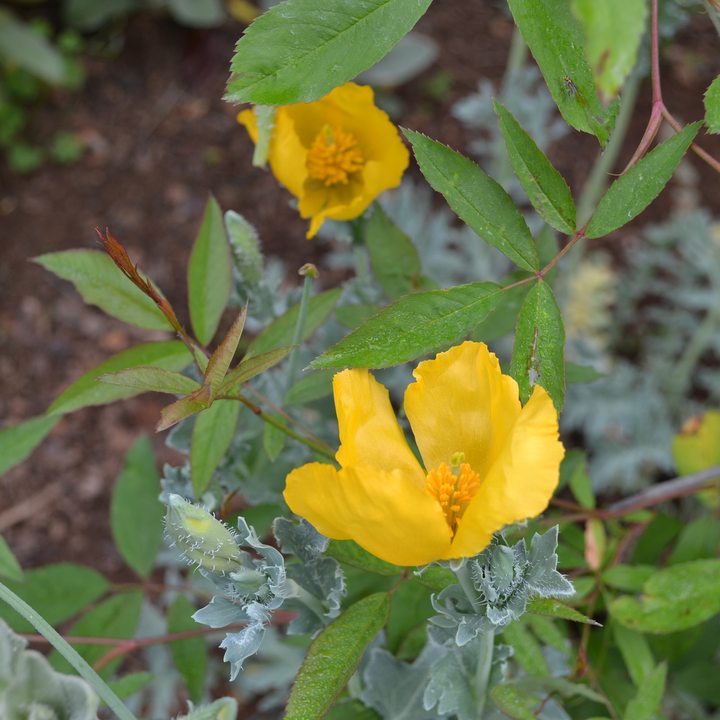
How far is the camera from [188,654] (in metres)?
1.12

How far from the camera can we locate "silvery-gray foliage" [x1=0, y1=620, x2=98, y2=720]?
0.62 metres

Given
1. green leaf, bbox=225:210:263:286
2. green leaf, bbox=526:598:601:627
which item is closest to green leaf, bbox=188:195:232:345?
green leaf, bbox=225:210:263:286

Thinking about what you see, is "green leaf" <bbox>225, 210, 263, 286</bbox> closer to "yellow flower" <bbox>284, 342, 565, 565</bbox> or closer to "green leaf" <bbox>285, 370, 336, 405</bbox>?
"green leaf" <bbox>285, 370, 336, 405</bbox>

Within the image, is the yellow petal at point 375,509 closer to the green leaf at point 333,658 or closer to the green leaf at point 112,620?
the green leaf at point 333,658

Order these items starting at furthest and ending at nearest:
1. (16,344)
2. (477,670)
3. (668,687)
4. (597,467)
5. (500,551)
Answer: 1. (16,344)
2. (597,467)
3. (668,687)
4. (477,670)
5. (500,551)

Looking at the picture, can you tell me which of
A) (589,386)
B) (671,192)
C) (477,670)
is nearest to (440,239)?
(589,386)

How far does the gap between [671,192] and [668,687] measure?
2.02m

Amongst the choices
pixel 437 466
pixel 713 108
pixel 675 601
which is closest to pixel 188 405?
pixel 437 466

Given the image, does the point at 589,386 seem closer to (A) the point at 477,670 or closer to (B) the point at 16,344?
(A) the point at 477,670

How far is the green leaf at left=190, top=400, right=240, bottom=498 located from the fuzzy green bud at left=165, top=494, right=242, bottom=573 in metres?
0.18

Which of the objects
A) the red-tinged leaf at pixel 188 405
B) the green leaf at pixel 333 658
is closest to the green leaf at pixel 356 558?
the green leaf at pixel 333 658

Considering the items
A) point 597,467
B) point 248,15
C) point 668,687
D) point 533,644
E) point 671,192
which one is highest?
point 248,15

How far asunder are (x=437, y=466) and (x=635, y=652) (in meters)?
0.56

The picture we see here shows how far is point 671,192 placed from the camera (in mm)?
2764
